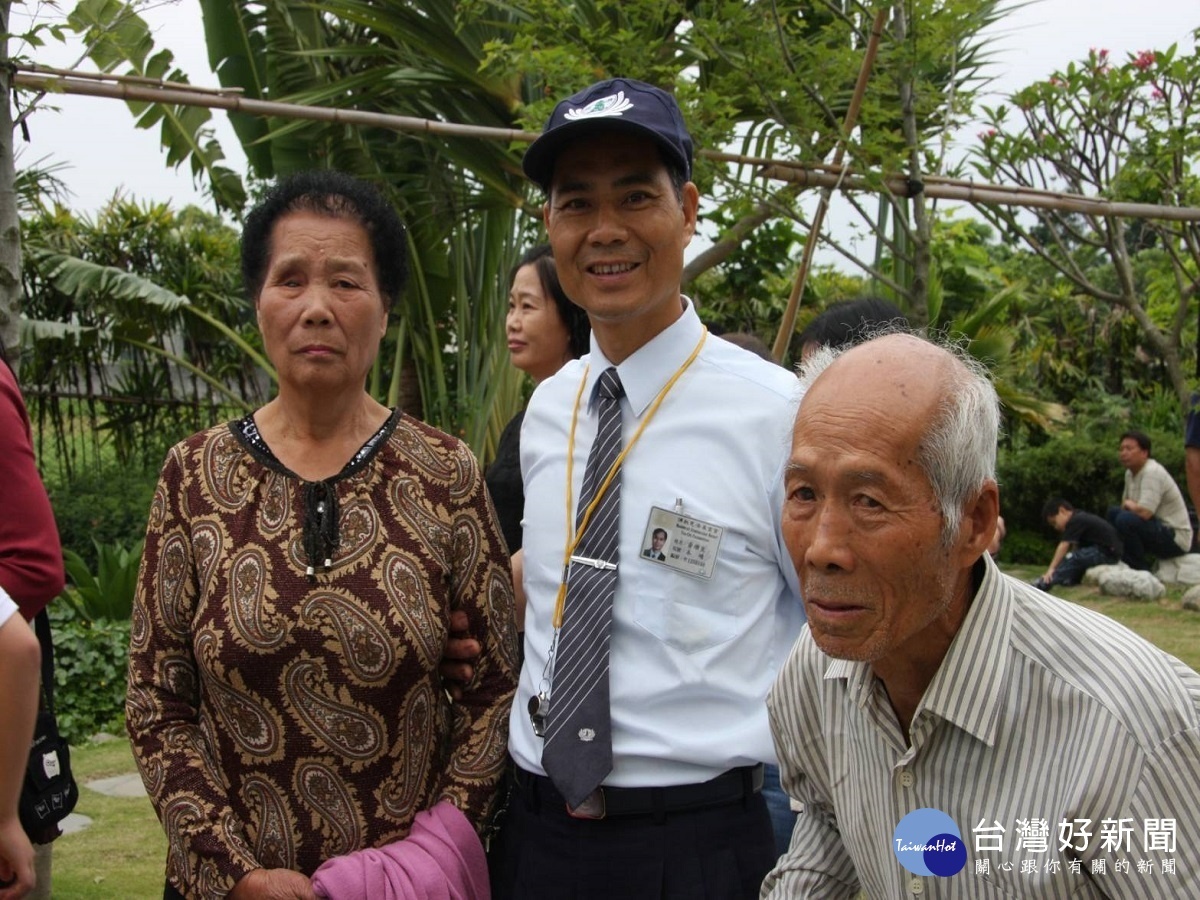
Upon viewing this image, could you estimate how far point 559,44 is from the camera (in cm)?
607

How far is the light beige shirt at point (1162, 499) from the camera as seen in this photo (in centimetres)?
1195

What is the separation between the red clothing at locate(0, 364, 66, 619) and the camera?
9.08 ft

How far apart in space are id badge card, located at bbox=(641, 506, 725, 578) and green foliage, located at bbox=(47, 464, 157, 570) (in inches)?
360

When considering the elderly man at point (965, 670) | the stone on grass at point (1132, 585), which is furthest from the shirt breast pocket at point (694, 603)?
the stone on grass at point (1132, 585)

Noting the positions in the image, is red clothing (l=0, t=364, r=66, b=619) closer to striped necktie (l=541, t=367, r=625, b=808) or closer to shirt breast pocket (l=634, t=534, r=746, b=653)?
striped necktie (l=541, t=367, r=625, b=808)

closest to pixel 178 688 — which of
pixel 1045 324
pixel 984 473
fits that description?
pixel 984 473

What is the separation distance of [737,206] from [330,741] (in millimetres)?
3590

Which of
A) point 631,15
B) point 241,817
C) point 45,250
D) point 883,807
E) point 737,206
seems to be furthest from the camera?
point 45,250

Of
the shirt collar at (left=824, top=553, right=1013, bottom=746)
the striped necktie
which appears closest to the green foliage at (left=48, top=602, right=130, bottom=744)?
the striped necktie

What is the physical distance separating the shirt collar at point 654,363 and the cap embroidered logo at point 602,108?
16.4 inches

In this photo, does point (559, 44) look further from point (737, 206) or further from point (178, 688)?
point (178, 688)

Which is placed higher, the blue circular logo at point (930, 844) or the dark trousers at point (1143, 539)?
the blue circular logo at point (930, 844)

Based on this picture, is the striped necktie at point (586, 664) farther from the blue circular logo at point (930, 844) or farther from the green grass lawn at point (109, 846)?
the green grass lawn at point (109, 846)

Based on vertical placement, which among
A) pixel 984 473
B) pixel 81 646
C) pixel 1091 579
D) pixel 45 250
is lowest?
pixel 1091 579
